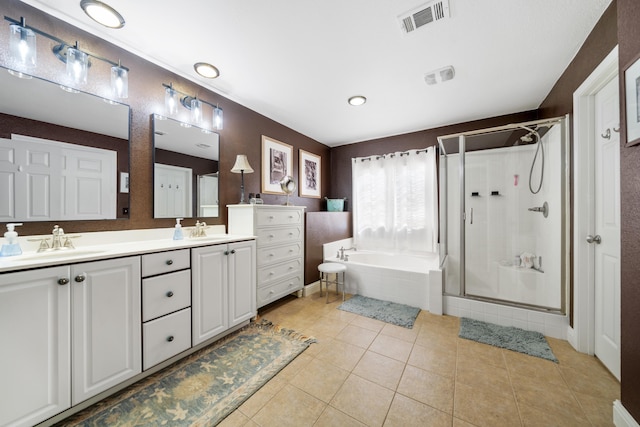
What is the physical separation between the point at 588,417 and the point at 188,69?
3.74 metres

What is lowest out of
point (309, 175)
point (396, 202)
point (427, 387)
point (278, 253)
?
point (427, 387)

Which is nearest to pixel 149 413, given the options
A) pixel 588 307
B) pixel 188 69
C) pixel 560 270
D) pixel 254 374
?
pixel 254 374

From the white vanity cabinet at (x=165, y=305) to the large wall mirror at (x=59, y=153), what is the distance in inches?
23.0

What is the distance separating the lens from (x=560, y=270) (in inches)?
84.8

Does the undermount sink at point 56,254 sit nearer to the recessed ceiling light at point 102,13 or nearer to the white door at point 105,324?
the white door at point 105,324

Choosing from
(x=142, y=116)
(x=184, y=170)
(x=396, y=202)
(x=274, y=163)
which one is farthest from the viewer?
(x=396, y=202)

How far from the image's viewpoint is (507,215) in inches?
111

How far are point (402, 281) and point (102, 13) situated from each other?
11.5 feet

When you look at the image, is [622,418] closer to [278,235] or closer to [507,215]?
[507,215]

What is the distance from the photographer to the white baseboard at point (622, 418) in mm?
1084

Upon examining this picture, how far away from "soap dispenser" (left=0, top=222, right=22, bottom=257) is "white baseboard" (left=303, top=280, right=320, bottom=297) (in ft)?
8.25

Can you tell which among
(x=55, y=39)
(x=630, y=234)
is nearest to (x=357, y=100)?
(x=630, y=234)

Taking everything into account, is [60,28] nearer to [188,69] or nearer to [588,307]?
[188,69]

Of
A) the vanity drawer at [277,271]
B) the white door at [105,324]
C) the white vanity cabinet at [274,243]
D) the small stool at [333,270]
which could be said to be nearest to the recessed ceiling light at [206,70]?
the white vanity cabinet at [274,243]
